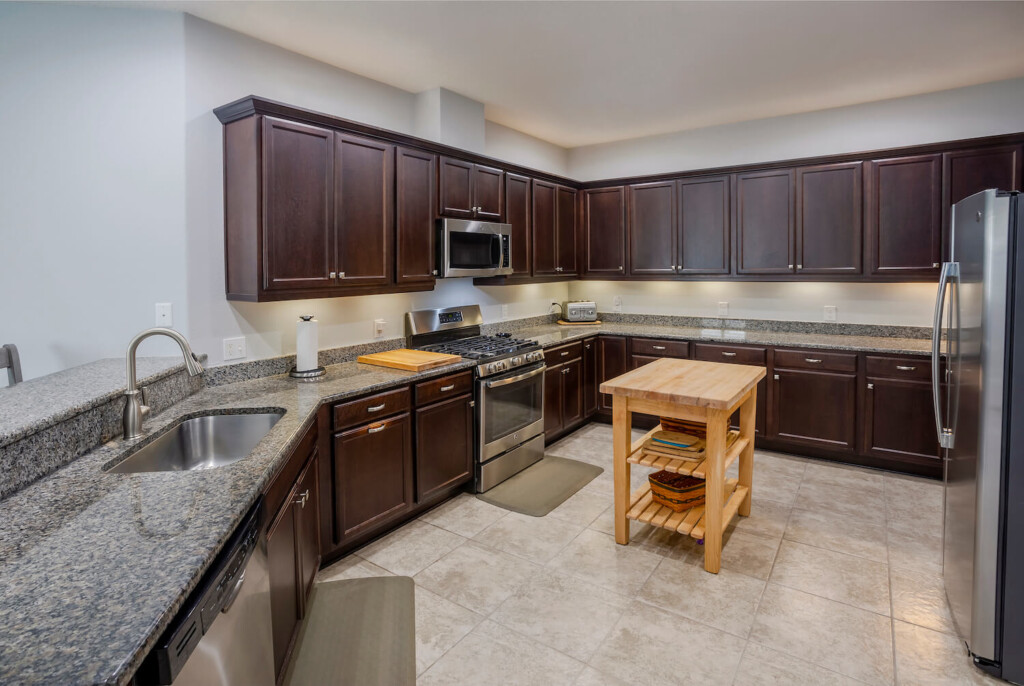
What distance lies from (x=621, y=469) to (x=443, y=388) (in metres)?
1.13

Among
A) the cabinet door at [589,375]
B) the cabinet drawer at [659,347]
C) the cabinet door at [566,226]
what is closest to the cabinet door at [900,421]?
the cabinet drawer at [659,347]

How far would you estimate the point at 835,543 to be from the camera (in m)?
2.99

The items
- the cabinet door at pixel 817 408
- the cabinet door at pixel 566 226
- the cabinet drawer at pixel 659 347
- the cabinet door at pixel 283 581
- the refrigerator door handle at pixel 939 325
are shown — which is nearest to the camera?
the cabinet door at pixel 283 581

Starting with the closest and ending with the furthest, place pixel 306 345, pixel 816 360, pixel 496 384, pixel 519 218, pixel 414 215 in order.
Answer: pixel 306 345, pixel 414 215, pixel 496 384, pixel 816 360, pixel 519 218

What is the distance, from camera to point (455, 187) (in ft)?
12.6

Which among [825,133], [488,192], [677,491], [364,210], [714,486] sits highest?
[825,133]

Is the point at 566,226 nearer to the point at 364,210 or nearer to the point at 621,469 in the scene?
the point at 364,210

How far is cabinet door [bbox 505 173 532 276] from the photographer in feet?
14.5

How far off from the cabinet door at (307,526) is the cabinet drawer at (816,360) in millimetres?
3485

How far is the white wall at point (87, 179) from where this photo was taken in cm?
265

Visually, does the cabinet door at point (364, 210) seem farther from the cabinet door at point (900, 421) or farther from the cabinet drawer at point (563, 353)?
the cabinet door at point (900, 421)

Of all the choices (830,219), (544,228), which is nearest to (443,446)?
(544,228)

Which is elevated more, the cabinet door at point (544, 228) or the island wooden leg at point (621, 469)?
the cabinet door at point (544, 228)

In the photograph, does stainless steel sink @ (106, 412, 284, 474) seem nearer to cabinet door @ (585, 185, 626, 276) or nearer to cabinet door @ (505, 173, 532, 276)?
cabinet door @ (505, 173, 532, 276)
